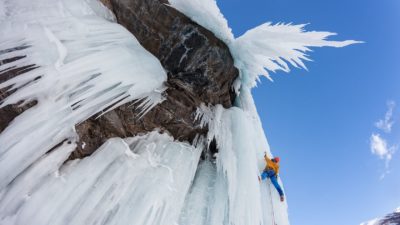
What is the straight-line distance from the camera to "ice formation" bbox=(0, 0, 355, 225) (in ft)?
14.5

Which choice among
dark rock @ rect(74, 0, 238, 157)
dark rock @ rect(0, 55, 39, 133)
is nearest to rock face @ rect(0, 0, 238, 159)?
dark rock @ rect(74, 0, 238, 157)

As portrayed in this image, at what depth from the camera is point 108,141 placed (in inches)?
217

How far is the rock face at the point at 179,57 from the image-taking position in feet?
20.7

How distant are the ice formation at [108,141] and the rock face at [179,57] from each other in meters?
0.21

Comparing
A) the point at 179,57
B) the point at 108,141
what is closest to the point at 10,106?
the point at 108,141

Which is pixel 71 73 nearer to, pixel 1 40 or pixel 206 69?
pixel 1 40

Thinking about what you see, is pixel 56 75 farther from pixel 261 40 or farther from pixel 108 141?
pixel 261 40

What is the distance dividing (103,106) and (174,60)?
1917 millimetres

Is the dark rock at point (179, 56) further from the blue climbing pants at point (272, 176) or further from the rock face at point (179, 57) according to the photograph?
the blue climbing pants at point (272, 176)

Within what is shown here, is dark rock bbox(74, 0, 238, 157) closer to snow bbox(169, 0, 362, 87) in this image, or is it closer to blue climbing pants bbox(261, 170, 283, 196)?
snow bbox(169, 0, 362, 87)

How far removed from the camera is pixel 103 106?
16.7 feet

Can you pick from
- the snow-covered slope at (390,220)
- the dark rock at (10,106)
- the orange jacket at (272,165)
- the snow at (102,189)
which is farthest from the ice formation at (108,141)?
the snow-covered slope at (390,220)

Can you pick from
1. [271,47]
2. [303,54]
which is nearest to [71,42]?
[271,47]

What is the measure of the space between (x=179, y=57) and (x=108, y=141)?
2.10 meters
